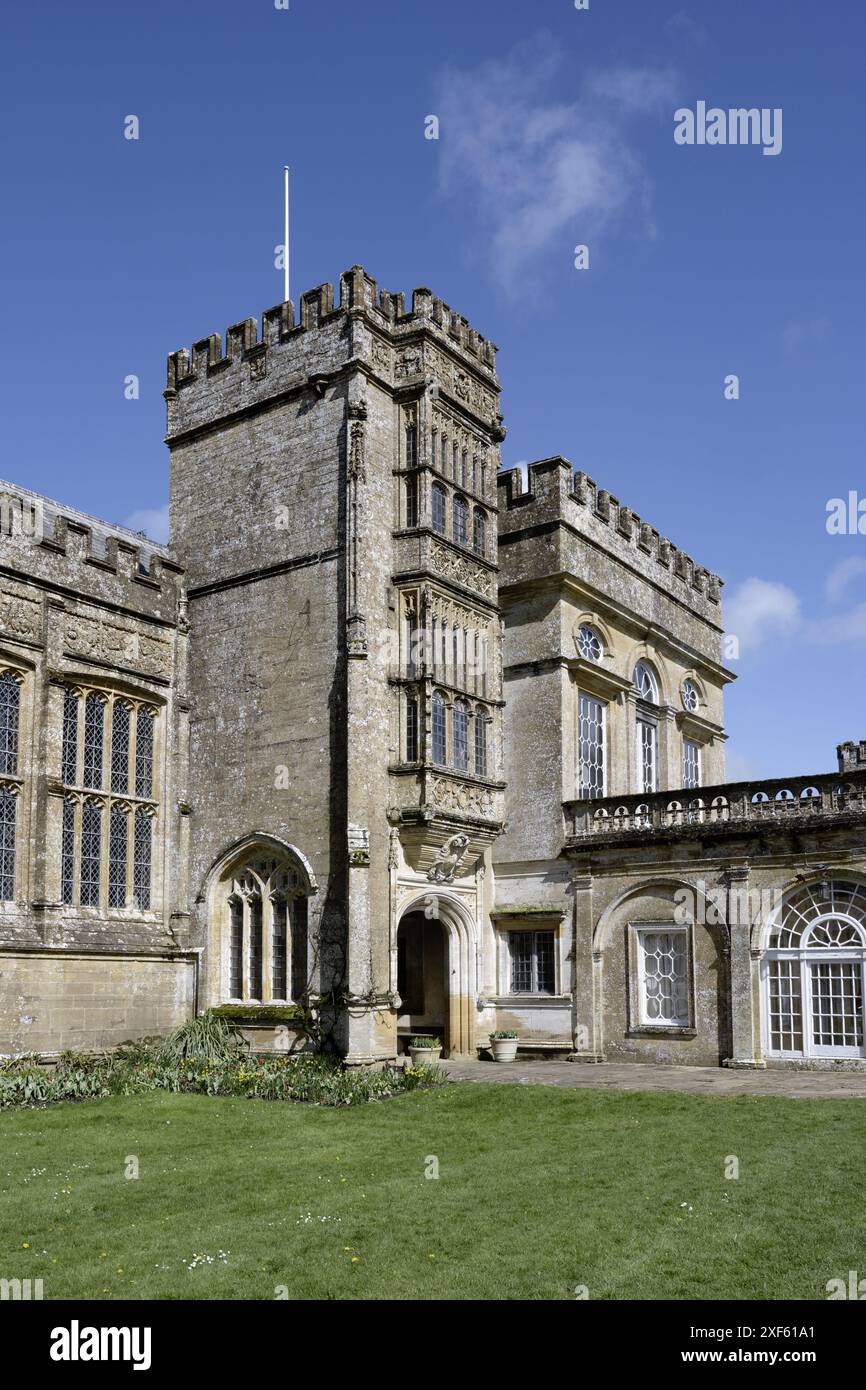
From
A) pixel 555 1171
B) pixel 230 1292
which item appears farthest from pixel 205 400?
pixel 230 1292

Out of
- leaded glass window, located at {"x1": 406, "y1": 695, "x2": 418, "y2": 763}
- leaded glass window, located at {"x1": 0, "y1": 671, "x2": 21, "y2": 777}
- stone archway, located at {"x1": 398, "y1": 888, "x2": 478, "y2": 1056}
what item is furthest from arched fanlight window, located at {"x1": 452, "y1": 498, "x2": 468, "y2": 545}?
leaded glass window, located at {"x1": 0, "y1": 671, "x2": 21, "y2": 777}

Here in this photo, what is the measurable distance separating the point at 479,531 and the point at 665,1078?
11244 millimetres

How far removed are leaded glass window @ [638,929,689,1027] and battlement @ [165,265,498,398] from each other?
12059 mm

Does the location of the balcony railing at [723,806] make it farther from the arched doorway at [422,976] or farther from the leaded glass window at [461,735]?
the arched doorway at [422,976]

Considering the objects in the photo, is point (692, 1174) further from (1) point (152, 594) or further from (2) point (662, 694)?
(2) point (662, 694)

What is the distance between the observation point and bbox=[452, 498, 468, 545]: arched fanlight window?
2461 centimetres

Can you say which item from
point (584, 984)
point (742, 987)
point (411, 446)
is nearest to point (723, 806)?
point (742, 987)

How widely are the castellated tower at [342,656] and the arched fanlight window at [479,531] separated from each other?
0.19ft

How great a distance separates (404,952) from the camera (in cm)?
2728

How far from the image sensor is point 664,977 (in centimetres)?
2300

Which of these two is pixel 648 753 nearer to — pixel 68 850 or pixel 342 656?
pixel 342 656

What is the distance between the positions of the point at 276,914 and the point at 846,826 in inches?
402

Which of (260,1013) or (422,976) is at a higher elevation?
(422,976)

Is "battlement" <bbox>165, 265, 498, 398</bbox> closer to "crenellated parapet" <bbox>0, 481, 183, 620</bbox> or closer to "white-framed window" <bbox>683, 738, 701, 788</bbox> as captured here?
"crenellated parapet" <bbox>0, 481, 183, 620</bbox>
